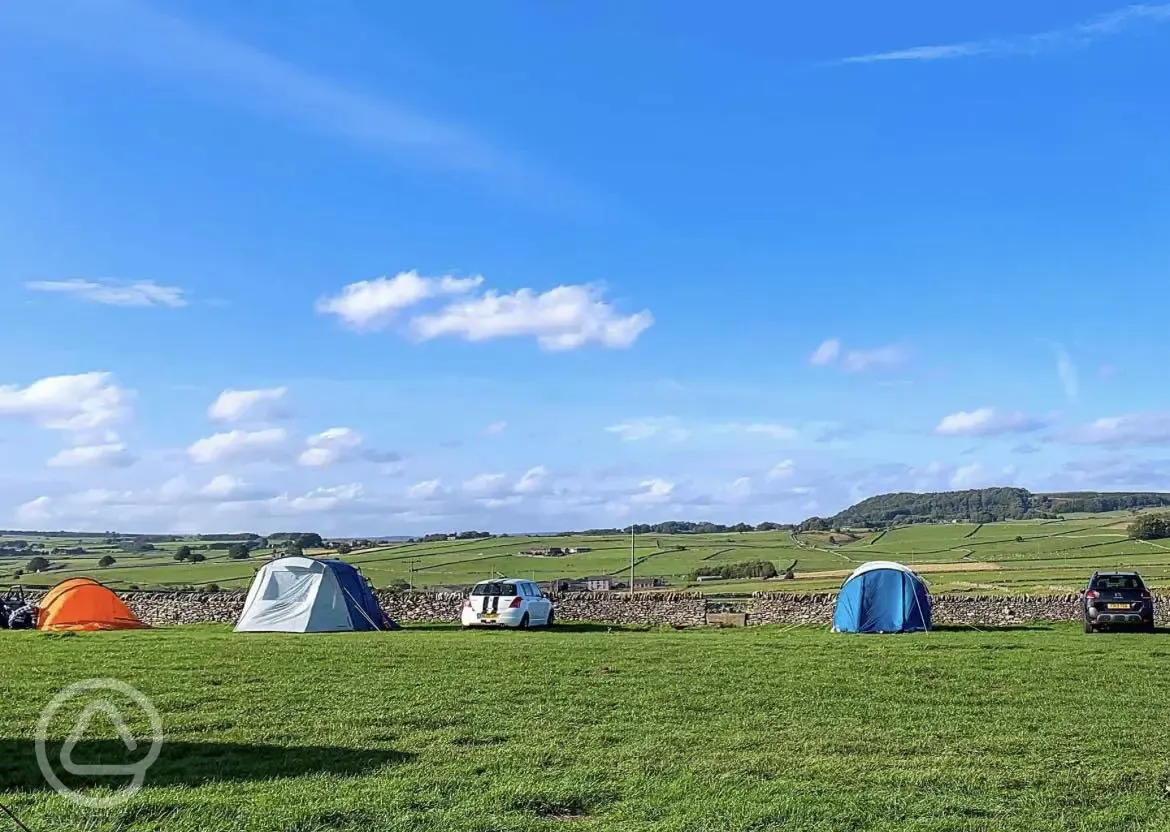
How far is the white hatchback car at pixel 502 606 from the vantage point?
87.5ft

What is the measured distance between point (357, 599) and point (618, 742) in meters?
18.7

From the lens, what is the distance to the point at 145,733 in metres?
9.19

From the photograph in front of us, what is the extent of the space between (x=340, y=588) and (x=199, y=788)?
757 inches

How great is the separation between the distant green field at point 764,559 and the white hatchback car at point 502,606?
17.6 metres

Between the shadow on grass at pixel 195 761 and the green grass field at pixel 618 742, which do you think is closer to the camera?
the green grass field at pixel 618 742

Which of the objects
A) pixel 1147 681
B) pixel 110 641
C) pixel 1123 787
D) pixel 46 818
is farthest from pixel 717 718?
pixel 110 641

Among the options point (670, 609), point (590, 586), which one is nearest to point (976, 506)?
point (590, 586)

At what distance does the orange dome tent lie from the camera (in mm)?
27219

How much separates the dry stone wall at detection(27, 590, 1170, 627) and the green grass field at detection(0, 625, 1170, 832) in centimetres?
1339

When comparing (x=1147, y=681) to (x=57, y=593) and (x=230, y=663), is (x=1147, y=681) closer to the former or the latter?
(x=230, y=663)

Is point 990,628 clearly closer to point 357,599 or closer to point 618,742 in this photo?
point 357,599

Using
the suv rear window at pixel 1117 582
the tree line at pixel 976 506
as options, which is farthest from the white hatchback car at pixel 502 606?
the tree line at pixel 976 506

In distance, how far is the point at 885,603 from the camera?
25922 millimetres

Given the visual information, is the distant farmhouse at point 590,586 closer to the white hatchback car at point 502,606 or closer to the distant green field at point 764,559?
the distant green field at point 764,559
